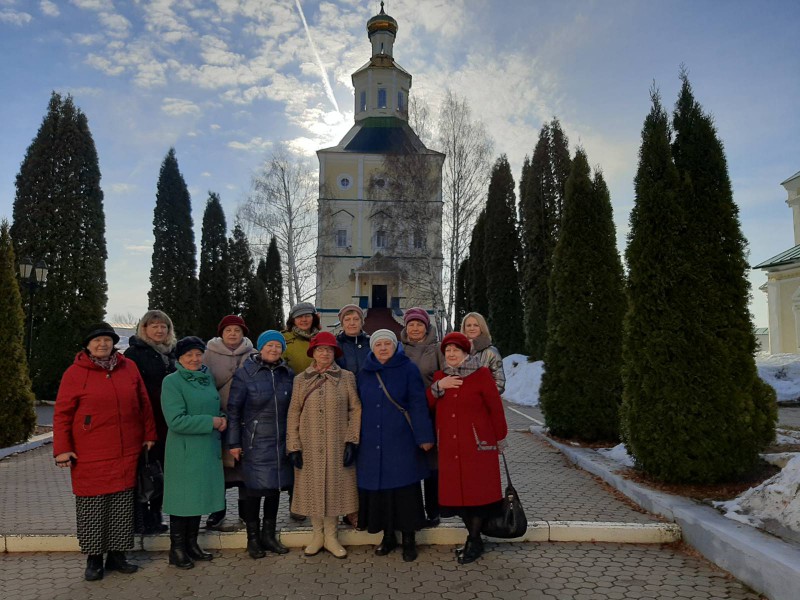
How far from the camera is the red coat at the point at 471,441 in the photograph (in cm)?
404

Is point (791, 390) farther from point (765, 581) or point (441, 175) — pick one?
point (441, 175)

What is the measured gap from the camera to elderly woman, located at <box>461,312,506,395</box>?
4621 millimetres

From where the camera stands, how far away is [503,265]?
22.2m

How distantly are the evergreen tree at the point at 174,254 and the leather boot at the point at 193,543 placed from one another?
66.6 ft

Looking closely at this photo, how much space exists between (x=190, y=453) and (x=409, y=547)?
1.78 meters

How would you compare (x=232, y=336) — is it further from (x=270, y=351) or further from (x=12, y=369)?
(x=12, y=369)

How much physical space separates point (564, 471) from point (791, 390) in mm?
9845

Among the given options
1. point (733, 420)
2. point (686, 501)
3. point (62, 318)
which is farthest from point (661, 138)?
point (62, 318)

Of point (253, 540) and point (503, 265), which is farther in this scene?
point (503, 265)

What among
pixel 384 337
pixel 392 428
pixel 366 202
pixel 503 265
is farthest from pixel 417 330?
pixel 366 202

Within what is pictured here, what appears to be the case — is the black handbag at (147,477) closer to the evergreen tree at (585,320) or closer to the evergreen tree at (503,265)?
the evergreen tree at (585,320)

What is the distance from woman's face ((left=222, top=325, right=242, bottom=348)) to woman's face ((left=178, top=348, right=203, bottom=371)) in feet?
1.67

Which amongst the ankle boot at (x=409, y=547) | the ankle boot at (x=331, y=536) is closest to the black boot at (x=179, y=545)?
the ankle boot at (x=331, y=536)

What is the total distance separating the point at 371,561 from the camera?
4137 mm
